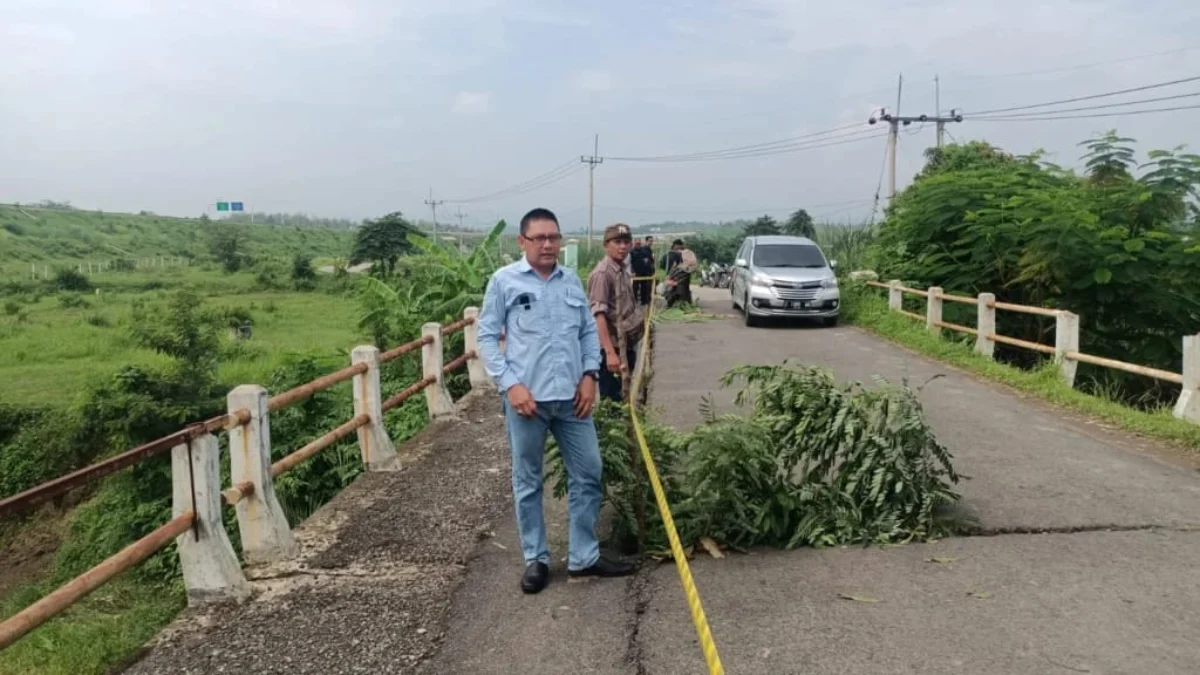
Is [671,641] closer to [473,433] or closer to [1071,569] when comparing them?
[1071,569]

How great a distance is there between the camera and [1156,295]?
1217 cm

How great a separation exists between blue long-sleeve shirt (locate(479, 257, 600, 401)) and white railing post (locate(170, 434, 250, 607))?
60.2 inches

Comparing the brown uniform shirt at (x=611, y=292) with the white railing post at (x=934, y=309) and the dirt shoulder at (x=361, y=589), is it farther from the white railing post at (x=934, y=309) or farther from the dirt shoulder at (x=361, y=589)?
the white railing post at (x=934, y=309)

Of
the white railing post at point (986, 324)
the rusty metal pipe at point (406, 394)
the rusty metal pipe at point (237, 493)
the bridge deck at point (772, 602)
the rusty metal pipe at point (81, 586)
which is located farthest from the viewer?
the white railing post at point (986, 324)

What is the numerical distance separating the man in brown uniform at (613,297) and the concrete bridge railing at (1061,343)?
4.96 m

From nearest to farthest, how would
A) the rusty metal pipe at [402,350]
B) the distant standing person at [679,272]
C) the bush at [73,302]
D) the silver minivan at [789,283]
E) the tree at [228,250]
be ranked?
the rusty metal pipe at [402,350] → the silver minivan at [789,283] → the distant standing person at [679,272] → the bush at [73,302] → the tree at [228,250]

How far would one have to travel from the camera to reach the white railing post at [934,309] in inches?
566

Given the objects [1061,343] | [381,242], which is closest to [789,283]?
[1061,343]

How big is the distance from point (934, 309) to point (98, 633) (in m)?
12.6

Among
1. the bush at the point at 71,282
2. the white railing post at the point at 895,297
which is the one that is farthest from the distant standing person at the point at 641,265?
the bush at the point at 71,282

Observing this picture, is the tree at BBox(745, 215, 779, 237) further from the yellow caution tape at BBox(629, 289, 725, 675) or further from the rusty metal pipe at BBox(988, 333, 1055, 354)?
the yellow caution tape at BBox(629, 289, 725, 675)

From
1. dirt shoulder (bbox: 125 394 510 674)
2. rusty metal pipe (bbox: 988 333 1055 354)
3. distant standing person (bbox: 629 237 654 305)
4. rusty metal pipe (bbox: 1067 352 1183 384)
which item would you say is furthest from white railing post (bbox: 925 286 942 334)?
dirt shoulder (bbox: 125 394 510 674)

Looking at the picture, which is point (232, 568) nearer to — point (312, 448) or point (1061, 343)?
point (312, 448)

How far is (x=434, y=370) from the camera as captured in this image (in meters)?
9.02
